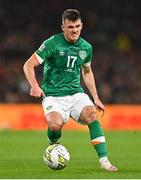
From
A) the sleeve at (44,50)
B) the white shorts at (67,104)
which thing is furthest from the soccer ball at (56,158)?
the sleeve at (44,50)

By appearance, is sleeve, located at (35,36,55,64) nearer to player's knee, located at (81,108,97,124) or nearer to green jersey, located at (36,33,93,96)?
green jersey, located at (36,33,93,96)

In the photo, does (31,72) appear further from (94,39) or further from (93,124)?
(94,39)

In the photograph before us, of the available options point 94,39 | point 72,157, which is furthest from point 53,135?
point 94,39

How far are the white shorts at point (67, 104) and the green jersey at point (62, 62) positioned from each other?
84 mm

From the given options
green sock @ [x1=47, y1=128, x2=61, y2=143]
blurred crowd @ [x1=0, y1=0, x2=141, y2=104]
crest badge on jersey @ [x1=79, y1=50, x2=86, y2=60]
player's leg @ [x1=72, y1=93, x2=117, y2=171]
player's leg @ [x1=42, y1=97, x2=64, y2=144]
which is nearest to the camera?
player's leg @ [x1=72, y1=93, x2=117, y2=171]

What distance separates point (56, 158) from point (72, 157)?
288 centimetres

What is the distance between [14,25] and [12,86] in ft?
10.7

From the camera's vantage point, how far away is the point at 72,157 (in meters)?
12.0

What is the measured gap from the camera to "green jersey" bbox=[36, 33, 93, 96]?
31.7 ft

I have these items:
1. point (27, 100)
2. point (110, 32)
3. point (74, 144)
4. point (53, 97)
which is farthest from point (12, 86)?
point (53, 97)

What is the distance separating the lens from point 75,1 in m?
26.1

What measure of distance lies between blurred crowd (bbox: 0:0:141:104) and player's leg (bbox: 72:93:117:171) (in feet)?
42.9

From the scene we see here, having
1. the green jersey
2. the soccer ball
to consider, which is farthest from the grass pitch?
Answer: the green jersey

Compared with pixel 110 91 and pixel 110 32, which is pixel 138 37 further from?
pixel 110 91
